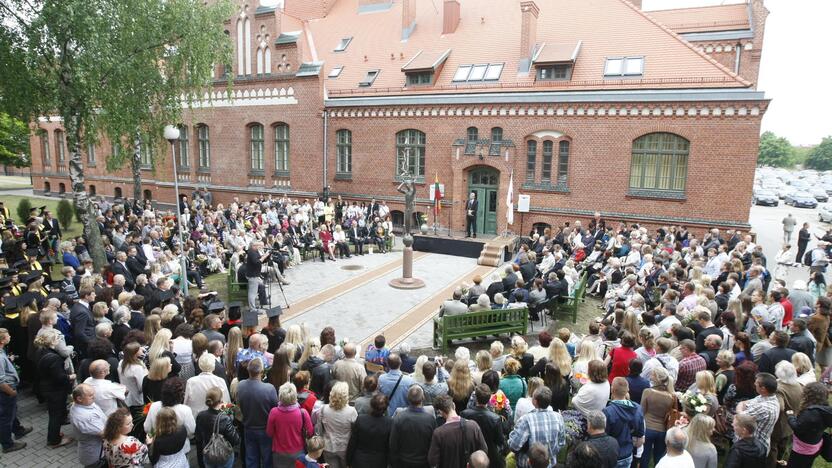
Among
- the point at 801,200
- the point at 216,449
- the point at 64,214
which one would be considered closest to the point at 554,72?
the point at 216,449

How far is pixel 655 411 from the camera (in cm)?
559

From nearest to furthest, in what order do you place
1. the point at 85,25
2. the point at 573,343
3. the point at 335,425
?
the point at 335,425
the point at 573,343
the point at 85,25

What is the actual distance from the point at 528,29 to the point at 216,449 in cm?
2088

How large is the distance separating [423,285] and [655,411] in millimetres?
9953

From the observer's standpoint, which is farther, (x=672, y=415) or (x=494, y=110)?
(x=494, y=110)

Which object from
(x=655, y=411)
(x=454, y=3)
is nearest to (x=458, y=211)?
(x=454, y=3)

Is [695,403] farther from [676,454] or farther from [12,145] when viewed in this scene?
[12,145]

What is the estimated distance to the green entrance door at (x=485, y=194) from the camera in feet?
71.6

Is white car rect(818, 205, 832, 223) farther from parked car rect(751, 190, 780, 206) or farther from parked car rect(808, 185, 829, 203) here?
parked car rect(808, 185, 829, 203)

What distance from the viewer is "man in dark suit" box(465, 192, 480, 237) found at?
67.7 ft

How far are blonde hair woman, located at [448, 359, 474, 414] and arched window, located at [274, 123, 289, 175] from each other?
71.2 feet

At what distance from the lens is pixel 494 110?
824 inches

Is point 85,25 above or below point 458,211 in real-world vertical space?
above

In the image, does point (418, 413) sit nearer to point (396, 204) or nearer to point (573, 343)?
point (573, 343)
